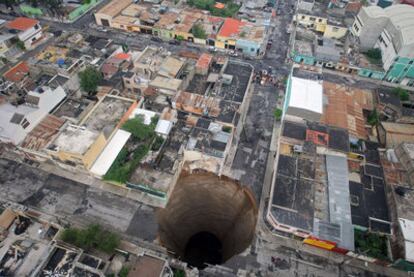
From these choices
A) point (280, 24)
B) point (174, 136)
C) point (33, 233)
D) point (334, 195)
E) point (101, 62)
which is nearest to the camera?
point (33, 233)

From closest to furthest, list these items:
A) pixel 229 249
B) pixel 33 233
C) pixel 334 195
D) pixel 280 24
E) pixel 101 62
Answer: pixel 33 233
pixel 334 195
pixel 229 249
pixel 101 62
pixel 280 24

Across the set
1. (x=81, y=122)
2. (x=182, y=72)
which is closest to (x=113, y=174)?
(x=81, y=122)

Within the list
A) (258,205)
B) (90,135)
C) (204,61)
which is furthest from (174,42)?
(258,205)

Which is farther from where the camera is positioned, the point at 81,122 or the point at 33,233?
the point at 81,122

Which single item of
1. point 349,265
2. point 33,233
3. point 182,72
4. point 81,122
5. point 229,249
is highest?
point 182,72

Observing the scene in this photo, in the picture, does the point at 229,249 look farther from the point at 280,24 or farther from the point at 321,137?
the point at 280,24

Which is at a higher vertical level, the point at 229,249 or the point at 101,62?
the point at 101,62

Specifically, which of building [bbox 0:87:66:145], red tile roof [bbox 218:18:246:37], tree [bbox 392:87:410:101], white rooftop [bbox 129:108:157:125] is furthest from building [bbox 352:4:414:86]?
building [bbox 0:87:66:145]

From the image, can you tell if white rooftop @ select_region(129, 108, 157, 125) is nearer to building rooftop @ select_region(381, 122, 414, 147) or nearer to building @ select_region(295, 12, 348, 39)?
building rooftop @ select_region(381, 122, 414, 147)
